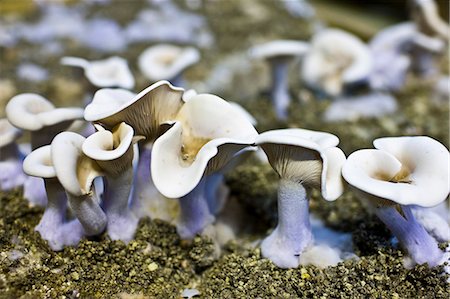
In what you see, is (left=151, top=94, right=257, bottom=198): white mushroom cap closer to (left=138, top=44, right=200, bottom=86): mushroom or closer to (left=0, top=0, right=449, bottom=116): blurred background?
(left=138, top=44, right=200, bottom=86): mushroom

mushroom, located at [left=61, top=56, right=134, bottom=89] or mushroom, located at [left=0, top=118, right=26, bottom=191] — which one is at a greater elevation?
mushroom, located at [left=61, top=56, right=134, bottom=89]

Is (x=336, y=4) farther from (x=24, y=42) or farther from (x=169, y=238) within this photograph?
(x=169, y=238)

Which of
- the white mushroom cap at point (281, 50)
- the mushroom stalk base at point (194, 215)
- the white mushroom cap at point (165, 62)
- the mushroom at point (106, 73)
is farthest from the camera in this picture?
the white mushroom cap at point (281, 50)

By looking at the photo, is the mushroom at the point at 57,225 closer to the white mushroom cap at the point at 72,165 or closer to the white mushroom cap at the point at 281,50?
the white mushroom cap at the point at 72,165

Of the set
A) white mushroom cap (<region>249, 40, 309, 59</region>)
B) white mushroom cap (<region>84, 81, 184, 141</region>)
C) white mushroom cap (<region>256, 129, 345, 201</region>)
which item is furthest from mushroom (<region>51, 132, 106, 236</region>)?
white mushroom cap (<region>249, 40, 309, 59</region>)

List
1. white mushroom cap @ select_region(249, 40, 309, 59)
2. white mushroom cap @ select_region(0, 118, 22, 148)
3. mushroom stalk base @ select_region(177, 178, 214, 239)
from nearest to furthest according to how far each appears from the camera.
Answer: mushroom stalk base @ select_region(177, 178, 214, 239)
white mushroom cap @ select_region(0, 118, 22, 148)
white mushroom cap @ select_region(249, 40, 309, 59)

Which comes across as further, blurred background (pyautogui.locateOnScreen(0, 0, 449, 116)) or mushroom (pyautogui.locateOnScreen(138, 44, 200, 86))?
blurred background (pyautogui.locateOnScreen(0, 0, 449, 116))

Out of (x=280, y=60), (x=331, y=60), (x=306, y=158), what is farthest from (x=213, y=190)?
(x=331, y=60)

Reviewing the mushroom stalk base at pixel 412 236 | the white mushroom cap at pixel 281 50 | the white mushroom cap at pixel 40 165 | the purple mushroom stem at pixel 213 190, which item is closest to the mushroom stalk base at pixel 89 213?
the white mushroom cap at pixel 40 165

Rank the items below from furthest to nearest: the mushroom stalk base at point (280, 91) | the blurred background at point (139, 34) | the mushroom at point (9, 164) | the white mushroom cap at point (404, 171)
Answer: the blurred background at point (139, 34) → the mushroom stalk base at point (280, 91) → the mushroom at point (9, 164) → the white mushroom cap at point (404, 171)
